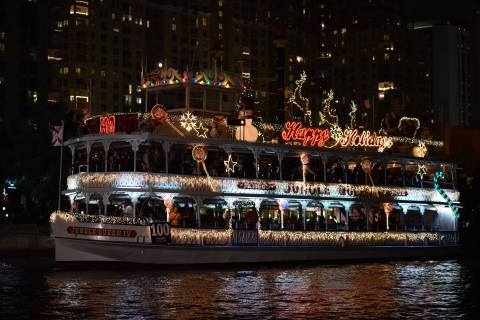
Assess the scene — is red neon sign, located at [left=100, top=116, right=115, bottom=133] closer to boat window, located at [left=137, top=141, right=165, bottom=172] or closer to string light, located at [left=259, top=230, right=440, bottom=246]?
boat window, located at [left=137, top=141, right=165, bottom=172]

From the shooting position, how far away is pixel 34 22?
125 meters

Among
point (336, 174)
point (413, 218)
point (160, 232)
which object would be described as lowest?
point (160, 232)

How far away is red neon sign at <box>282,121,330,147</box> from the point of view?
130 feet

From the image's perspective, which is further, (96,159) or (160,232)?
(96,159)

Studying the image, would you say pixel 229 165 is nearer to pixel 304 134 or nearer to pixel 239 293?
pixel 304 134

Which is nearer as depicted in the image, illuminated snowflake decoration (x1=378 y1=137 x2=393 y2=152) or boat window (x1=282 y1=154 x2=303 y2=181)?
boat window (x1=282 y1=154 x2=303 y2=181)

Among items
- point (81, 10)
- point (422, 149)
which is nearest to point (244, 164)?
point (422, 149)

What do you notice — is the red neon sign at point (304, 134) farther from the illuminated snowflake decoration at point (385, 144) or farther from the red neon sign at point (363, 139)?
the illuminated snowflake decoration at point (385, 144)

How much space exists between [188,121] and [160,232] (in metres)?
5.96

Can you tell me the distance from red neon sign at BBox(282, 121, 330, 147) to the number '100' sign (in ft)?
27.5

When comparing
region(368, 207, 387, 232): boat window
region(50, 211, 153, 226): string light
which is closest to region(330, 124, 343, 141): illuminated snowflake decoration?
region(368, 207, 387, 232): boat window

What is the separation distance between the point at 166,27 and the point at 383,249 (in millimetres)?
112750

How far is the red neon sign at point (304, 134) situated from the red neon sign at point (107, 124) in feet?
28.2

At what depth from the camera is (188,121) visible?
3747cm
